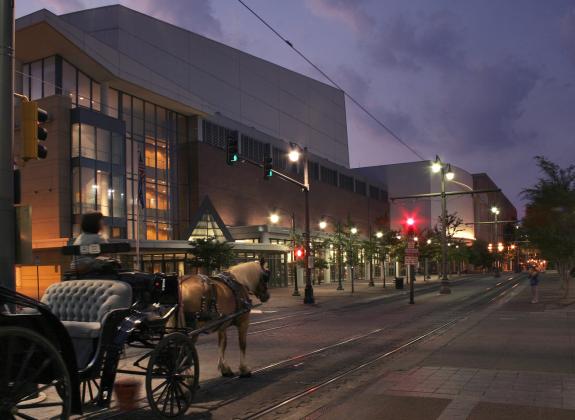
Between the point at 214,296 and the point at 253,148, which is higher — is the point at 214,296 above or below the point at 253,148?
below

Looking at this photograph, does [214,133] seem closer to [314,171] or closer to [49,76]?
[49,76]

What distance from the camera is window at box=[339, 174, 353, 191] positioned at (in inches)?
3026

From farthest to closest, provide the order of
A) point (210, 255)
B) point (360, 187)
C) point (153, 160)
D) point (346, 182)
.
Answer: point (360, 187) → point (346, 182) → point (153, 160) → point (210, 255)

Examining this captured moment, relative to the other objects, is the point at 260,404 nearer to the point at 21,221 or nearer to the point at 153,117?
the point at 21,221

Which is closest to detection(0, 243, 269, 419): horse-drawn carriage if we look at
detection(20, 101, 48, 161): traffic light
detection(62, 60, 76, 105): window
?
detection(20, 101, 48, 161): traffic light

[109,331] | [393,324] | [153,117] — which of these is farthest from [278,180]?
[109,331]

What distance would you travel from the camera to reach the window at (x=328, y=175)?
71562mm

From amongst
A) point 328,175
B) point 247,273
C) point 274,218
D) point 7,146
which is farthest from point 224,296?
point 328,175

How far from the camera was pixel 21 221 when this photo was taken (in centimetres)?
743

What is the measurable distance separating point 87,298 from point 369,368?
5443 mm

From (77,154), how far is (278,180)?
26297 millimetres

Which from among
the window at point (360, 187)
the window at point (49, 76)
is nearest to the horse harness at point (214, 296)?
the window at point (49, 76)

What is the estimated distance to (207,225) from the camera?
43656 mm

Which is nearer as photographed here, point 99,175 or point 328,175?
point 99,175
